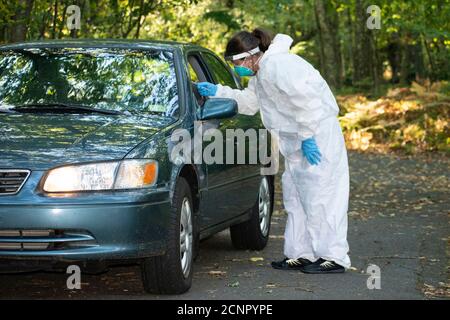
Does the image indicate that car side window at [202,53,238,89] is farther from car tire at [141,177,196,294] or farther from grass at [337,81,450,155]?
grass at [337,81,450,155]

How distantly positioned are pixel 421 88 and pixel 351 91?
10417 millimetres

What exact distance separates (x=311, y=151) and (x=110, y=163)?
2.03m

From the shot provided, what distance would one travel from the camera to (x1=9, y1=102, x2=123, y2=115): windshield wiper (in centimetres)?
682

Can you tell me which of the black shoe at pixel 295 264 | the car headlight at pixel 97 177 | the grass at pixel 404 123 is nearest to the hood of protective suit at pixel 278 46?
the black shoe at pixel 295 264

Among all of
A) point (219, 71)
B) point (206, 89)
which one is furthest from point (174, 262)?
point (219, 71)

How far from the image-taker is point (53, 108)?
22.6 ft

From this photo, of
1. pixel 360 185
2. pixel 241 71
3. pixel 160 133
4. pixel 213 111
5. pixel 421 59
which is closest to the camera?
pixel 160 133

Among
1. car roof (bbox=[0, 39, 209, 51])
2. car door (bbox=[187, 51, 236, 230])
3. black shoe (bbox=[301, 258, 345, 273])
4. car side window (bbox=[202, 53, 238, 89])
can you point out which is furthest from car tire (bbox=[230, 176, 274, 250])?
car roof (bbox=[0, 39, 209, 51])

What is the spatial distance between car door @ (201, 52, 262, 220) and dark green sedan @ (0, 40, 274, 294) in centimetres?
2

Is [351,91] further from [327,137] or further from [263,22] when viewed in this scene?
[327,137]

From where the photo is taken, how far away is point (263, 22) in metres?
36.9

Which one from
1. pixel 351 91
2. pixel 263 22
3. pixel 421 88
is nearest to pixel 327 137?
pixel 421 88

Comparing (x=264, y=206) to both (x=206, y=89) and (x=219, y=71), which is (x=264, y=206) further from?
(x=206, y=89)

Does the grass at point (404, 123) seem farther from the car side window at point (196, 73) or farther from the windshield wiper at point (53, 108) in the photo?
the windshield wiper at point (53, 108)
